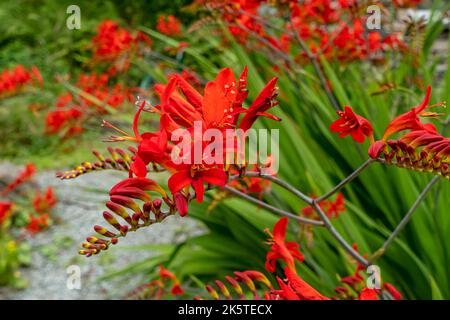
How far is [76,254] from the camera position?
3.13m

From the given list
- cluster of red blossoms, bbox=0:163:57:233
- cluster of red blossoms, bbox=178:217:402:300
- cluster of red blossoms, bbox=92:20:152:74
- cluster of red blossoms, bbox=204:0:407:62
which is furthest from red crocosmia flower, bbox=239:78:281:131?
cluster of red blossoms, bbox=0:163:57:233

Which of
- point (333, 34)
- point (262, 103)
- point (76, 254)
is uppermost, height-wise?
point (333, 34)

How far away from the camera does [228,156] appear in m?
0.72

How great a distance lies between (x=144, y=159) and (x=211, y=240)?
1.32 meters

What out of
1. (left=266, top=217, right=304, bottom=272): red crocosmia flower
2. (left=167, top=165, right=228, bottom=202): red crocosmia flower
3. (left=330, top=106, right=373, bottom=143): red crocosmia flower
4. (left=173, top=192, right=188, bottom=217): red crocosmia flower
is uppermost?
(left=330, top=106, right=373, bottom=143): red crocosmia flower

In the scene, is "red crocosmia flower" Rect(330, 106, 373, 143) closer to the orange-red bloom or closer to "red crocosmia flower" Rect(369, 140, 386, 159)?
"red crocosmia flower" Rect(369, 140, 386, 159)

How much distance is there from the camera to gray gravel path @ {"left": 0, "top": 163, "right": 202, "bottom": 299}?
275cm

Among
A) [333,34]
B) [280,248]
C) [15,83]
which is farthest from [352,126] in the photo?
[15,83]

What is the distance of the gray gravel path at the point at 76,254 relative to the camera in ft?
9.01

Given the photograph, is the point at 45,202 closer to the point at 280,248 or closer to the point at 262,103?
the point at 280,248
